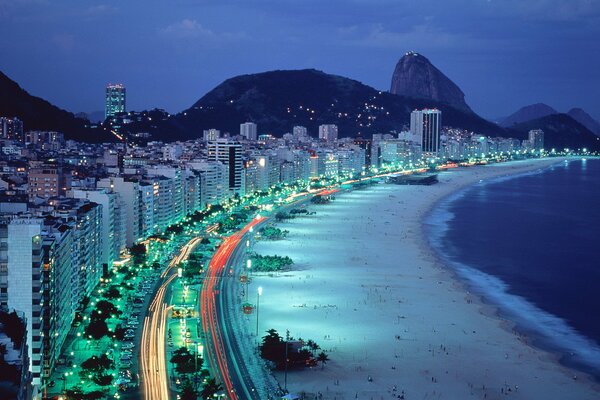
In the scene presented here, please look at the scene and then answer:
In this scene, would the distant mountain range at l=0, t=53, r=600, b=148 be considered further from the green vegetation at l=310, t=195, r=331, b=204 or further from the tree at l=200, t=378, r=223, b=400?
the tree at l=200, t=378, r=223, b=400

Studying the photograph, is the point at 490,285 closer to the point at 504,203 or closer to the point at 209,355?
the point at 209,355

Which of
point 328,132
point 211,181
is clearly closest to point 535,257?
point 211,181

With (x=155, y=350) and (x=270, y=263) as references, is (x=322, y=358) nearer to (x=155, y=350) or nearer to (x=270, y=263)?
(x=155, y=350)

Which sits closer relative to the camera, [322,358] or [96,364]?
[96,364]

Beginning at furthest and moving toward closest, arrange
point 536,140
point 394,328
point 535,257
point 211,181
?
point 536,140
point 211,181
point 535,257
point 394,328

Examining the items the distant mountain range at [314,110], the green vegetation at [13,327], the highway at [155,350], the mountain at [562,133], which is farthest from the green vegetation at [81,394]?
the mountain at [562,133]

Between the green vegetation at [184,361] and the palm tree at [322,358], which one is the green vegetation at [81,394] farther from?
the palm tree at [322,358]

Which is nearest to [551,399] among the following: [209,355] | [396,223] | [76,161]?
[209,355]
